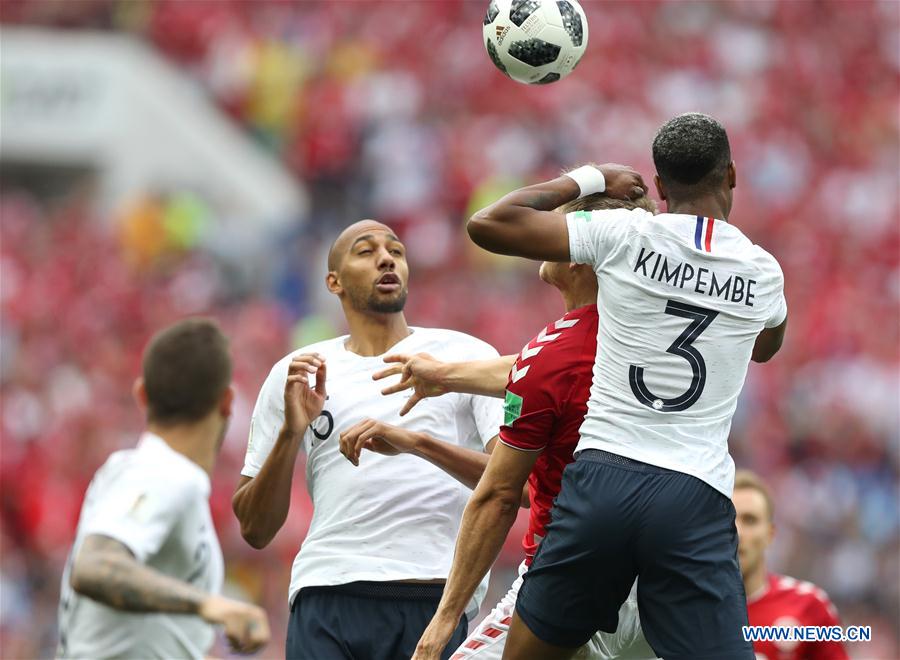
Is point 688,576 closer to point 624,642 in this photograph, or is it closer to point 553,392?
point 624,642

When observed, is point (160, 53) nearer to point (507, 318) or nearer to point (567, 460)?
point (507, 318)

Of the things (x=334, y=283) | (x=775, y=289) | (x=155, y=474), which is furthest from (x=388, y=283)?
(x=775, y=289)

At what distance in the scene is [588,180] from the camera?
4457mm

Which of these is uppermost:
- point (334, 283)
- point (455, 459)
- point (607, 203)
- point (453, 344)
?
point (607, 203)

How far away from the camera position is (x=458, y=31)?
19047 mm

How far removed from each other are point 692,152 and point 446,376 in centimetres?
103

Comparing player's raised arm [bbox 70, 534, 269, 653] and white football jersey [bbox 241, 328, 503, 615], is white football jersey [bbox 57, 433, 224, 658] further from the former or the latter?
white football jersey [bbox 241, 328, 503, 615]

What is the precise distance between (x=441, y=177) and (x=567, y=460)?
12646 millimetres

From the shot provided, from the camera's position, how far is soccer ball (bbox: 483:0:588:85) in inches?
194

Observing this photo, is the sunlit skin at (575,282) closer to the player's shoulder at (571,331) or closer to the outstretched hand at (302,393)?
the player's shoulder at (571,331)

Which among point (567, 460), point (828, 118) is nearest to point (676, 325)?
point (567, 460)

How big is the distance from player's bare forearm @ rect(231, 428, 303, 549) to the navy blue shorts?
1.32 meters

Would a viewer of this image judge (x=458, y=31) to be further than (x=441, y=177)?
Yes

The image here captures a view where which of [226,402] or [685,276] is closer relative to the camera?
[685,276]
